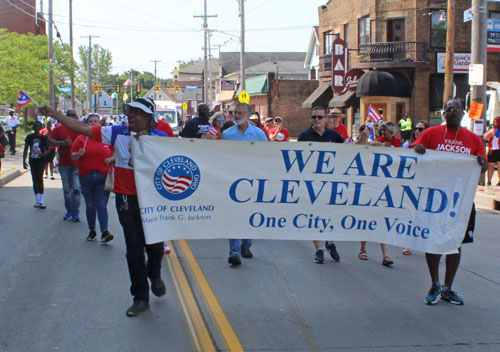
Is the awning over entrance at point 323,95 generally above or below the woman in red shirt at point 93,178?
above

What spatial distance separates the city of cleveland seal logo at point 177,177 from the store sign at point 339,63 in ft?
103

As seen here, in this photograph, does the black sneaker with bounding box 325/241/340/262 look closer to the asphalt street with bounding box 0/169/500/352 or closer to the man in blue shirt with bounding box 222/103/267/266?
the asphalt street with bounding box 0/169/500/352

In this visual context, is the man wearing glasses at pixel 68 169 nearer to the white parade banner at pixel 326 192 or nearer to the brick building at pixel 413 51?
the white parade banner at pixel 326 192

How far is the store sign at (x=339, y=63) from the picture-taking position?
36.7m

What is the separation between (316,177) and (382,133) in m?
3.04

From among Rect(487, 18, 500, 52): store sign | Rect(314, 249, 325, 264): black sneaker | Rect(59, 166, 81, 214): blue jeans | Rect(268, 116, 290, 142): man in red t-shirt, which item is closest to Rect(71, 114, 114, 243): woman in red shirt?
Rect(59, 166, 81, 214): blue jeans

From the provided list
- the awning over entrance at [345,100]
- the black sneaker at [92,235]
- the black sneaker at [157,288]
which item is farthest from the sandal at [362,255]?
the awning over entrance at [345,100]

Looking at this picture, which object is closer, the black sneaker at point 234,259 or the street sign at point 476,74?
the black sneaker at point 234,259

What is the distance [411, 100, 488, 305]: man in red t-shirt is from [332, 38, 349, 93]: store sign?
100ft

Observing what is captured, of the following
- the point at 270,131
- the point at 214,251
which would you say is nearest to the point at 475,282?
the point at 214,251

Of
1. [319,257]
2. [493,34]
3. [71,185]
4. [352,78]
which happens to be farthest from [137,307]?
[352,78]

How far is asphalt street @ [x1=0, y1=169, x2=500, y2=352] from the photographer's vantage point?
5.41 m

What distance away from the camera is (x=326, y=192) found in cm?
643

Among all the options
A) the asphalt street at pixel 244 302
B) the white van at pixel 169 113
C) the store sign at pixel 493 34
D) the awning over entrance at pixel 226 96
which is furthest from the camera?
the awning over entrance at pixel 226 96
